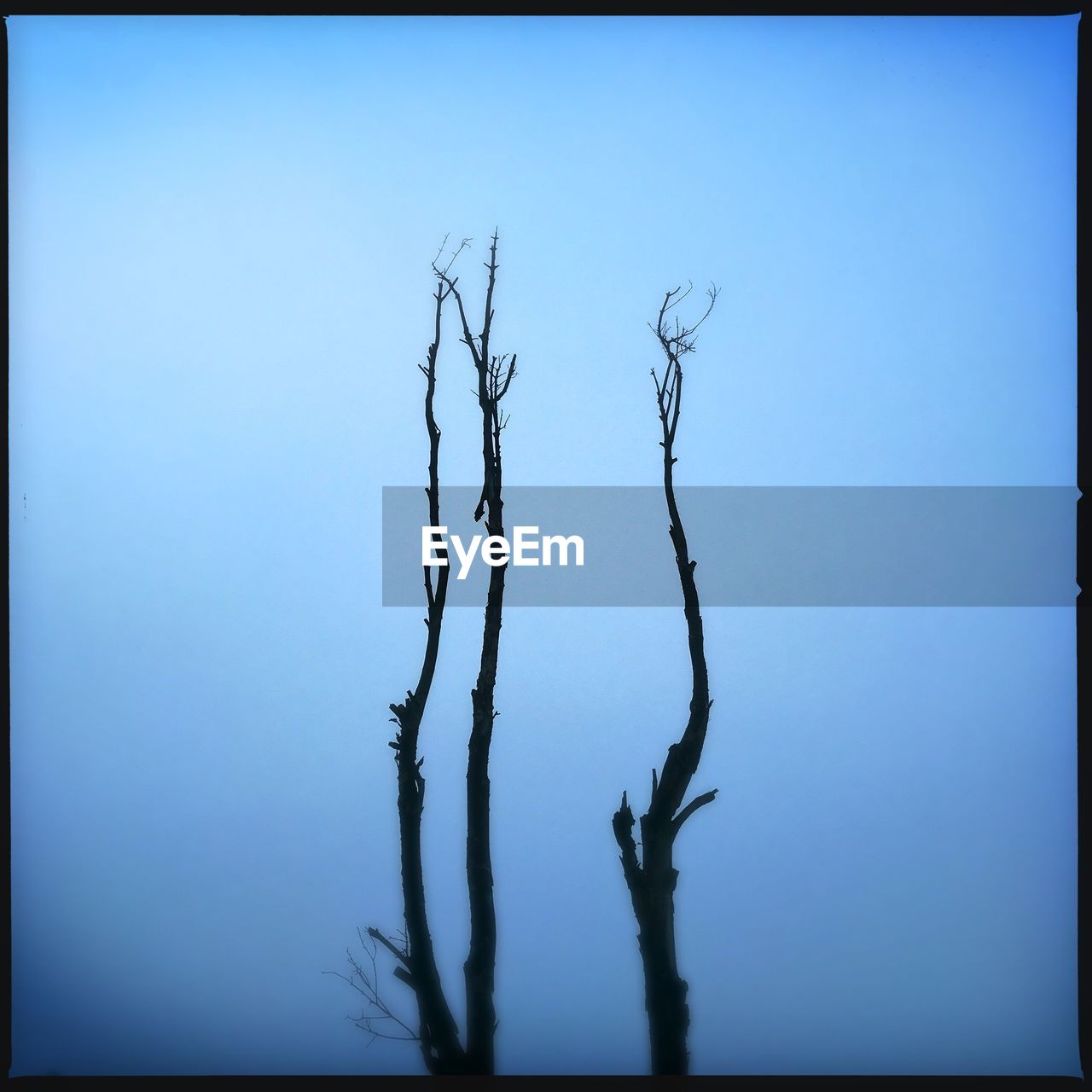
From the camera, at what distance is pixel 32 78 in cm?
230

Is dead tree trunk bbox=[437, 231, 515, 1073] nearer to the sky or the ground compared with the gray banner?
nearer to the ground

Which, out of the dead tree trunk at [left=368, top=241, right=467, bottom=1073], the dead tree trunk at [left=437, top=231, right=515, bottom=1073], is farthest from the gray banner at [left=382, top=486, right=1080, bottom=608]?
the dead tree trunk at [left=368, top=241, right=467, bottom=1073]

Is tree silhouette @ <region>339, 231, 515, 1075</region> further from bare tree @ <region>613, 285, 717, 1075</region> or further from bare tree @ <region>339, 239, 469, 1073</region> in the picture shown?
bare tree @ <region>613, 285, 717, 1075</region>

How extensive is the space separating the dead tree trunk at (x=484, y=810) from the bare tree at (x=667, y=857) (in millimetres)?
323

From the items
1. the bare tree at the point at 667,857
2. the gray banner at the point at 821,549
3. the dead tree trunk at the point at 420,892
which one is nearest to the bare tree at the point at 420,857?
the dead tree trunk at the point at 420,892

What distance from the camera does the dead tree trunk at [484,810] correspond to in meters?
2.05

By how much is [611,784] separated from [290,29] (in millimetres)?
2091

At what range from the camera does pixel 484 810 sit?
2066 millimetres

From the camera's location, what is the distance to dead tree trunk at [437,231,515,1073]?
6.73ft

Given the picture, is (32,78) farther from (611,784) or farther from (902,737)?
(902,737)

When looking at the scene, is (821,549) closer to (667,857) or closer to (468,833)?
(667,857)

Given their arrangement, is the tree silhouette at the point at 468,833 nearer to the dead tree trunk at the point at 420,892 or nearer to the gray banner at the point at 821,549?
the dead tree trunk at the point at 420,892

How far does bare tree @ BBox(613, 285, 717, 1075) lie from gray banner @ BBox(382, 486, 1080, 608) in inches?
5.8
